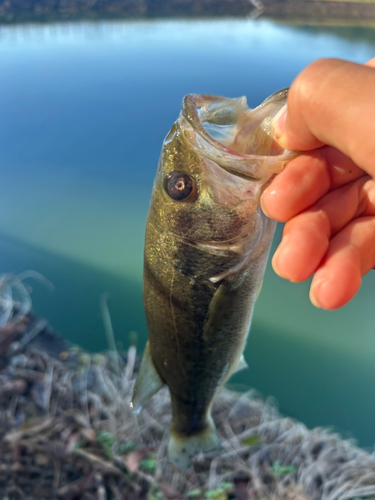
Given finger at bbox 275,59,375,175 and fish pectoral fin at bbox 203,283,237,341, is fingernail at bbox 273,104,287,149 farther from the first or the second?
fish pectoral fin at bbox 203,283,237,341

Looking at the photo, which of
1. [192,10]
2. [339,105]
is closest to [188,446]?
[339,105]

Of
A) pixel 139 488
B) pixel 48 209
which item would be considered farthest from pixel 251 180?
pixel 48 209

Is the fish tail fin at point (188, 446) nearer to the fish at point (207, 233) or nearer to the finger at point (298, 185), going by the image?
the fish at point (207, 233)

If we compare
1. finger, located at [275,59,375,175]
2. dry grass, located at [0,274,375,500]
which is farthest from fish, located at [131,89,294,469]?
dry grass, located at [0,274,375,500]

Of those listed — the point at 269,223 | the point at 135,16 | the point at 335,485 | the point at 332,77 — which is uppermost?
the point at 135,16

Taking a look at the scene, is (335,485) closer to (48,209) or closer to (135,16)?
(48,209)

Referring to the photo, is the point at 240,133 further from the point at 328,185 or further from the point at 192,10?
the point at 192,10
